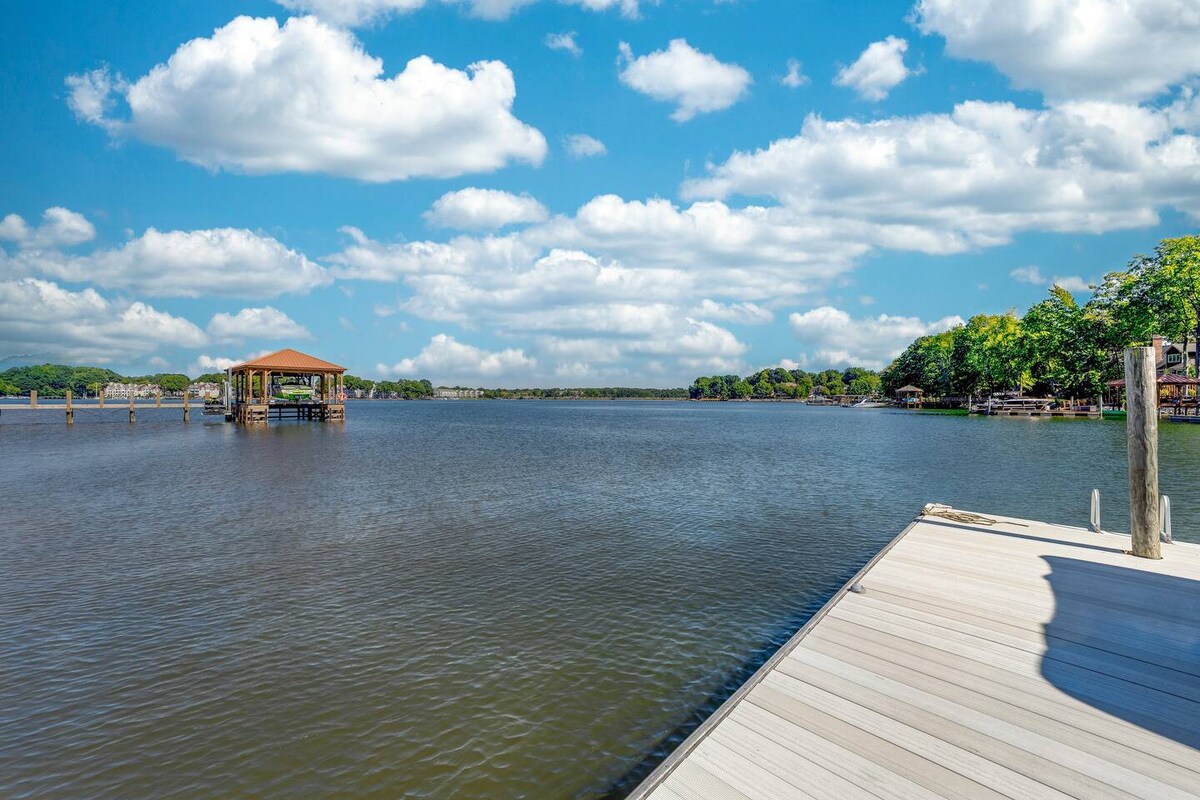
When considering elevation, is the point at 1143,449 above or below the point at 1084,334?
below

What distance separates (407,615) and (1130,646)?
9.47 metres

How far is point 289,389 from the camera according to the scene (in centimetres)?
6612

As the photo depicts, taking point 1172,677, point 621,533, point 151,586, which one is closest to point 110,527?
point 151,586

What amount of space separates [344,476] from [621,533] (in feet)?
50.9

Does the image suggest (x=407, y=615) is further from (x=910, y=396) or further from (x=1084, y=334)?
(x=910, y=396)

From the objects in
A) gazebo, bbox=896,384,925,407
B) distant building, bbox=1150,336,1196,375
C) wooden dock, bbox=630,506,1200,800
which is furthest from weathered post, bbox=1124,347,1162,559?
gazebo, bbox=896,384,925,407

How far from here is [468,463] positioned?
30188 mm

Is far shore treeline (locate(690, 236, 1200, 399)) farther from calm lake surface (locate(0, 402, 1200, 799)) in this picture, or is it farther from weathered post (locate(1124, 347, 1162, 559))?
weathered post (locate(1124, 347, 1162, 559))

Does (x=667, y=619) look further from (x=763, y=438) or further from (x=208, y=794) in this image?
(x=763, y=438)

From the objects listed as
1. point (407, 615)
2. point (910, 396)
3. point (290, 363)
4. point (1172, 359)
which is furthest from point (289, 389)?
point (910, 396)

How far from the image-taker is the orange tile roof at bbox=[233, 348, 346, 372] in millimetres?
57531

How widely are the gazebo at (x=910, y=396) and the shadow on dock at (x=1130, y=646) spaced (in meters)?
116

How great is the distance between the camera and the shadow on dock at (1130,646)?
189 inches

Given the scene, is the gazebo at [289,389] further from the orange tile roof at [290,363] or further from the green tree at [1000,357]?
the green tree at [1000,357]
